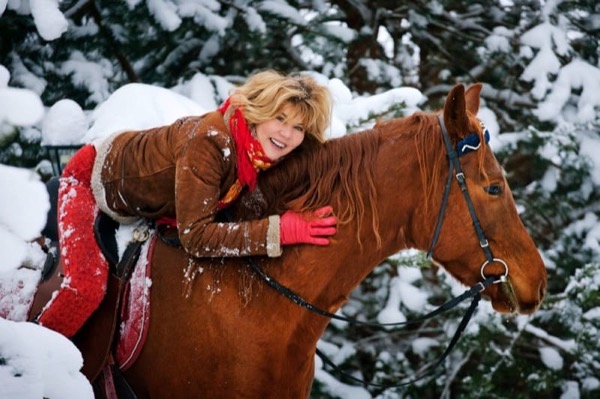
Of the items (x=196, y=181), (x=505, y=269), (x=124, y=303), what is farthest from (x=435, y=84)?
(x=124, y=303)

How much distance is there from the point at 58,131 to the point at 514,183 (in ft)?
14.4

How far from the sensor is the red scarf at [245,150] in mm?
2539

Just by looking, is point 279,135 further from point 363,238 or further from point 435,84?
point 435,84

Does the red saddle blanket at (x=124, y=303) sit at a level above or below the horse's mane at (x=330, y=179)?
below

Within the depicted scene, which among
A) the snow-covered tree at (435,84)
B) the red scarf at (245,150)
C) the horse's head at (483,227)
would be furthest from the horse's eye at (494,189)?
the snow-covered tree at (435,84)

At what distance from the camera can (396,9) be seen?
6.19 meters

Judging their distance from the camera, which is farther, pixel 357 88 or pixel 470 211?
pixel 357 88

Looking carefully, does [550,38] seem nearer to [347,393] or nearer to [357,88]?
[357,88]

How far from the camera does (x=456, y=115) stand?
2.48 meters

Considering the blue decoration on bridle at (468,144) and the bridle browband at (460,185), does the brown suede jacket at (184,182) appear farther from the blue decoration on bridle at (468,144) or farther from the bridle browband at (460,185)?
the blue decoration on bridle at (468,144)

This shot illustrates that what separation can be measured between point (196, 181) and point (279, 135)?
0.41 m

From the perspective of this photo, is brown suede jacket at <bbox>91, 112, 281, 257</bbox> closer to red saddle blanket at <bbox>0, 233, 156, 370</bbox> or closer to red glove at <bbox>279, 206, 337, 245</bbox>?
red glove at <bbox>279, 206, 337, 245</bbox>

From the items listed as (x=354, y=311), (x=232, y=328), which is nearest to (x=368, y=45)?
(x=354, y=311)

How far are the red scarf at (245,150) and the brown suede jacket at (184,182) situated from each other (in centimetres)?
3
